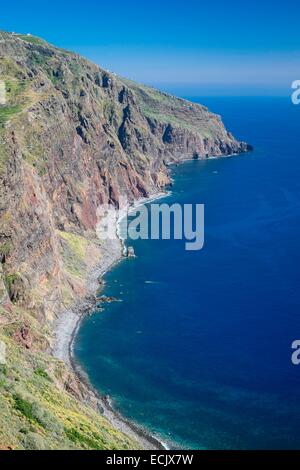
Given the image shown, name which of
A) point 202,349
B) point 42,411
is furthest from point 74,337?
point 42,411

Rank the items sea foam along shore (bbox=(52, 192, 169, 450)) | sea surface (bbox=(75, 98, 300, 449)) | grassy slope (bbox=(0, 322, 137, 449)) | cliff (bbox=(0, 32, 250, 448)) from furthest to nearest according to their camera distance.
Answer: sea surface (bbox=(75, 98, 300, 449))
sea foam along shore (bbox=(52, 192, 169, 450))
cliff (bbox=(0, 32, 250, 448))
grassy slope (bbox=(0, 322, 137, 449))

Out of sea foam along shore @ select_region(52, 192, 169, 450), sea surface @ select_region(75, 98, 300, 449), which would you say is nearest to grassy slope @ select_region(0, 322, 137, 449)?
sea foam along shore @ select_region(52, 192, 169, 450)

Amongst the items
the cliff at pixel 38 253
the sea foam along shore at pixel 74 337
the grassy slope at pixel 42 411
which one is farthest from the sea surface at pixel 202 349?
the grassy slope at pixel 42 411

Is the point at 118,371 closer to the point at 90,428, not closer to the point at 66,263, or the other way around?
the point at 90,428

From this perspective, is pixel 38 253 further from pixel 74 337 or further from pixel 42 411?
pixel 42 411

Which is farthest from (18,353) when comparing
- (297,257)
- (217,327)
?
(297,257)

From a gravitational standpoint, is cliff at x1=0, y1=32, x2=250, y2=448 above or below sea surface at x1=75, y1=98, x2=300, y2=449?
above

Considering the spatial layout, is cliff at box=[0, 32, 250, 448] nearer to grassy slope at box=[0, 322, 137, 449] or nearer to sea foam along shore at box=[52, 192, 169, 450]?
grassy slope at box=[0, 322, 137, 449]

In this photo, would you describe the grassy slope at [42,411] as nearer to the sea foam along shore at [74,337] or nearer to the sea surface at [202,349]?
the sea foam along shore at [74,337]
